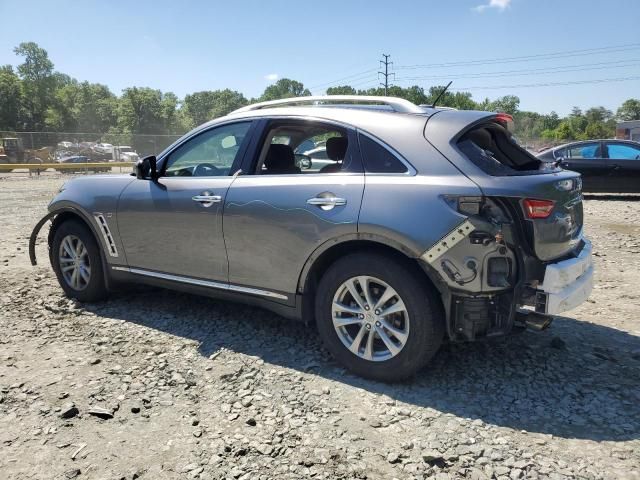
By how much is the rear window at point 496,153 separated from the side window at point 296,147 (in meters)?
0.73

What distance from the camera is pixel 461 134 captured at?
311 centimetres

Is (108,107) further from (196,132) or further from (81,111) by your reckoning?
(196,132)

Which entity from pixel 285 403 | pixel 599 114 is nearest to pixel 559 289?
pixel 285 403

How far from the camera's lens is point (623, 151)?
39.3ft

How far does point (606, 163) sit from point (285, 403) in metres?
11.8

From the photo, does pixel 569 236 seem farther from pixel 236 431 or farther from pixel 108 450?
pixel 108 450

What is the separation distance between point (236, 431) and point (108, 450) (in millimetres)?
665

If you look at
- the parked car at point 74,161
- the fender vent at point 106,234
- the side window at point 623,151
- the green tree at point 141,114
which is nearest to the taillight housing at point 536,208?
the fender vent at point 106,234

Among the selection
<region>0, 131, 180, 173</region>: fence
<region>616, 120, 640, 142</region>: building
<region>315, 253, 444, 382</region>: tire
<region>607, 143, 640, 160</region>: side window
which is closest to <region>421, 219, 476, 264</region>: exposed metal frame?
<region>315, 253, 444, 382</region>: tire

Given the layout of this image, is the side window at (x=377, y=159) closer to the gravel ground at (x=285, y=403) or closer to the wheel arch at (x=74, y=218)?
the gravel ground at (x=285, y=403)

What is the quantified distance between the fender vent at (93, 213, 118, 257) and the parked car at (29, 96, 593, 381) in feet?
1.31

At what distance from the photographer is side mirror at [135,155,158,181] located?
4.25 metres

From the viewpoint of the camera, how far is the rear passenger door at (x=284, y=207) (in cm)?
326

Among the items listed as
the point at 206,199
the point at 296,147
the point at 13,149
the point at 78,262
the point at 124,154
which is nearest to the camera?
the point at 206,199
